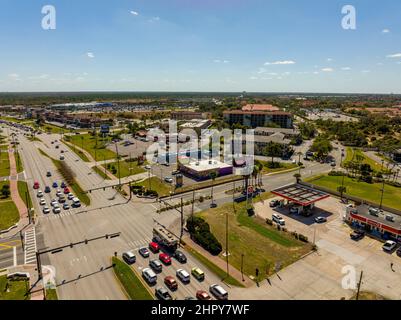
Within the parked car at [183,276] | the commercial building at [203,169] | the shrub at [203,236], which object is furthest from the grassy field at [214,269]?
the commercial building at [203,169]

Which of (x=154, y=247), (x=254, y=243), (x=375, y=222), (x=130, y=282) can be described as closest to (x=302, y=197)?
(x=375, y=222)

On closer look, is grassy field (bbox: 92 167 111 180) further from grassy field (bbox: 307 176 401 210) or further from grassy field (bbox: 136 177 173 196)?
grassy field (bbox: 307 176 401 210)

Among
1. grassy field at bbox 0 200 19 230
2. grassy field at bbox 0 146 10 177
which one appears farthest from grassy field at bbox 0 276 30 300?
grassy field at bbox 0 146 10 177

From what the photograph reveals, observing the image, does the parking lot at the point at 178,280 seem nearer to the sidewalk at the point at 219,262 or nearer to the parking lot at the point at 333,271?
the sidewalk at the point at 219,262
